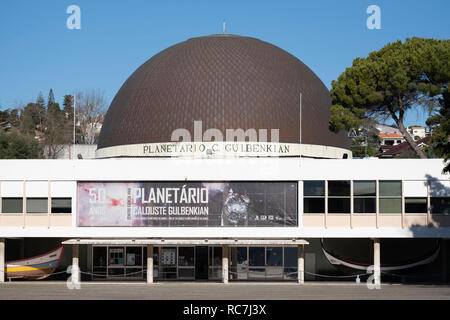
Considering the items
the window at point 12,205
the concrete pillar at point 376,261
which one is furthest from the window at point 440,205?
the window at point 12,205

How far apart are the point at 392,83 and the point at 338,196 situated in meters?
11.4

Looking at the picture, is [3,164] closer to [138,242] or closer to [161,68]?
[138,242]

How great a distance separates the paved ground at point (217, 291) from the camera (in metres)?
26.8

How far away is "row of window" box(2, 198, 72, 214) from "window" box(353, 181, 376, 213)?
1444cm

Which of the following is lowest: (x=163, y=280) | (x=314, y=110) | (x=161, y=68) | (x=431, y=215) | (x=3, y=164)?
(x=163, y=280)

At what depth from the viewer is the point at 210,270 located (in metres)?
36.5

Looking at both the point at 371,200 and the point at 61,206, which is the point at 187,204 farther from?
the point at 371,200

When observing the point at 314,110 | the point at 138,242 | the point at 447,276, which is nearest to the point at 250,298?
the point at 138,242

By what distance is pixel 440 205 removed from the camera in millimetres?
34281

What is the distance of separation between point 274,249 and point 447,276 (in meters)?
9.26

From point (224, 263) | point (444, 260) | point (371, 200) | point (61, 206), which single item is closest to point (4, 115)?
point (61, 206)

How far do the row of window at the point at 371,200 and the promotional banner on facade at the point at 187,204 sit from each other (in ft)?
5.94

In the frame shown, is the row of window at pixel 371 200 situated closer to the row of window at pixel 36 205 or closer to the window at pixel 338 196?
the window at pixel 338 196

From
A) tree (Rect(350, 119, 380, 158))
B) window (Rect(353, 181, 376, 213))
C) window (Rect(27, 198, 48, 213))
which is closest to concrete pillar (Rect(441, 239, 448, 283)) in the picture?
window (Rect(353, 181, 376, 213))
